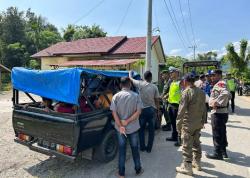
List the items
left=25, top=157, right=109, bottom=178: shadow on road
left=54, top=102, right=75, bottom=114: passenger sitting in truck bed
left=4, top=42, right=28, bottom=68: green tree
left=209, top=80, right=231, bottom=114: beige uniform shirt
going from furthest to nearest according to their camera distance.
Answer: left=4, top=42, right=28, bottom=68: green tree
left=209, top=80, right=231, bottom=114: beige uniform shirt
left=54, top=102, right=75, bottom=114: passenger sitting in truck bed
left=25, top=157, right=109, bottom=178: shadow on road

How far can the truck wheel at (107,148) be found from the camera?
5594 millimetres

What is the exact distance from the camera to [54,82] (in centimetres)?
530

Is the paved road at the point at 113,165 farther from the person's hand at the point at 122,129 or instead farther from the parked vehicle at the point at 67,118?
the person's hand at the point at 122,129

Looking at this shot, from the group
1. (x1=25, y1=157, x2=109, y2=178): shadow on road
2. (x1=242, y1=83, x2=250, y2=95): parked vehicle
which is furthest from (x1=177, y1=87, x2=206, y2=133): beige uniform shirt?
(x1=242, y1=83, x2=250, y2=95): parked vehicle

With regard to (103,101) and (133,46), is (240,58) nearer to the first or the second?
(133,46)

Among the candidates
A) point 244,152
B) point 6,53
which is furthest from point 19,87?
point 6,53

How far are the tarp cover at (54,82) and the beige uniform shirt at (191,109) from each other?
5.65 ft

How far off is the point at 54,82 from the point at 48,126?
2.78 ft

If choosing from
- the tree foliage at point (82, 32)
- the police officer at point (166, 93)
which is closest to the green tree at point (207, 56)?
the tree foliage at point (82, 32)

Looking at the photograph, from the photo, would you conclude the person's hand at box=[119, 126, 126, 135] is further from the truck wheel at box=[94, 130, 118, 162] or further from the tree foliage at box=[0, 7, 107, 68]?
the tree foliage at box=[0, 7, 107, 68]

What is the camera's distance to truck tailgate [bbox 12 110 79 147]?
4898 mm

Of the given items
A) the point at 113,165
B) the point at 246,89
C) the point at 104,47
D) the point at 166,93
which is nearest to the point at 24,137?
the point at 113,165

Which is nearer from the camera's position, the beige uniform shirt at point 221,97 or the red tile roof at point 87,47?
the beige uniform shirt at point 221,97

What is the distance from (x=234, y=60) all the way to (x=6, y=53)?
32.4 metres
